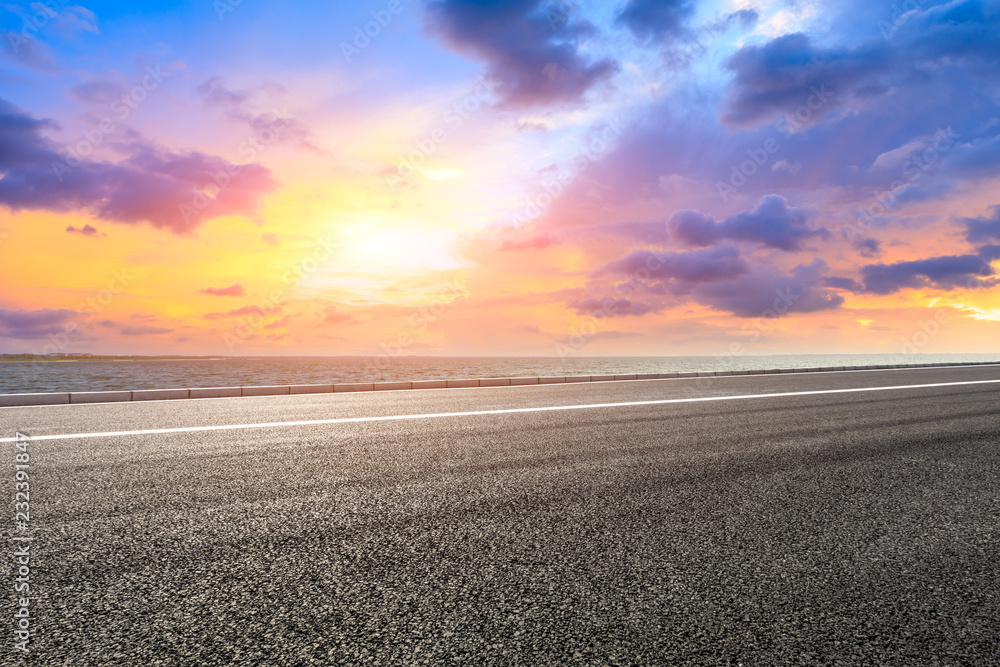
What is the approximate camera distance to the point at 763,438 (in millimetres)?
6684

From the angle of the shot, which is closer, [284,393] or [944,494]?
[944,494]

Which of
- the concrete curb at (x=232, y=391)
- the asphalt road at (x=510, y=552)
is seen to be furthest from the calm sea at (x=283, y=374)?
the asphalt road at (x=510, y=552)

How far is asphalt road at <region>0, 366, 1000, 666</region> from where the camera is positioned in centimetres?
204

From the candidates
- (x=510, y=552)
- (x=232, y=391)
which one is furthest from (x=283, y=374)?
(x=510, y=552)

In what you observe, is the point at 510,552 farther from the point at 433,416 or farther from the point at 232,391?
the point at 232,391

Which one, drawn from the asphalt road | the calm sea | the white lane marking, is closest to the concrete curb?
the white lane marking

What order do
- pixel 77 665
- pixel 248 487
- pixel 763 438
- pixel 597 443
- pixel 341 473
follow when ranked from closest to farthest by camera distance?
1. pixel 77 665
2. pixel 248 487
3. pixel 341 473
4. pixel 597 443
5. pixel 763 438

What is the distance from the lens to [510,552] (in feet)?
9.53

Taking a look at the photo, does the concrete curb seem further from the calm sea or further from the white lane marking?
the calm sea

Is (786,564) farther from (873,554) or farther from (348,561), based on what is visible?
(348,561)

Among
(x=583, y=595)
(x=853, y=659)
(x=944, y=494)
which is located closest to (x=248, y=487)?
(x=583, y=595)

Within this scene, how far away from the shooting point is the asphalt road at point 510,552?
6.70 ft

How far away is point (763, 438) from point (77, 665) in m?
6.78

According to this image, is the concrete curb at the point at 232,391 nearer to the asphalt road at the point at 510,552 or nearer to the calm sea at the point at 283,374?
the asphalt road at the point at 510,552
